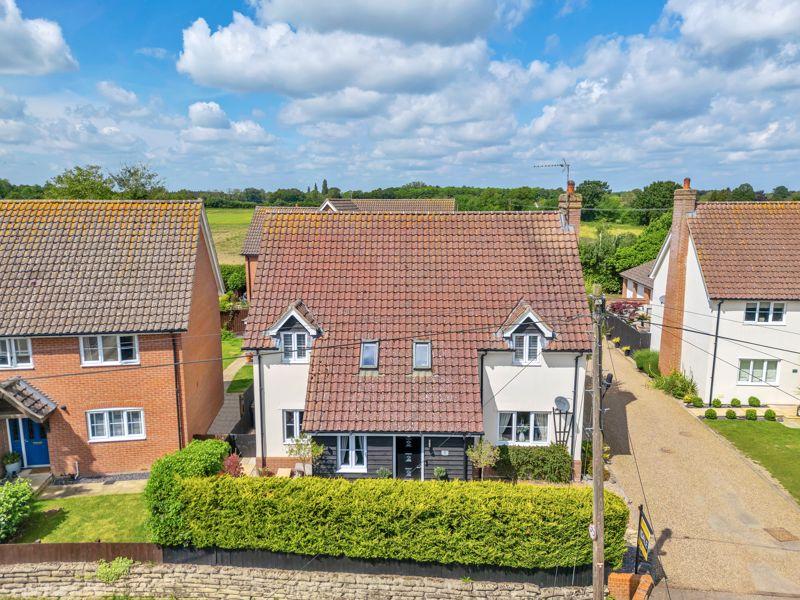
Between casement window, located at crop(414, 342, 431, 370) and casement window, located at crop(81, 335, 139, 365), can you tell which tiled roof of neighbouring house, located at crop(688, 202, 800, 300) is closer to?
casement window, located at crop(414, 342, 431, 370)

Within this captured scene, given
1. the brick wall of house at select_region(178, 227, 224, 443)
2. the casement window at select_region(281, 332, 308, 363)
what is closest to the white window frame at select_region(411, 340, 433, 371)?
the casement window at select_region(281, 332, 308, 363)

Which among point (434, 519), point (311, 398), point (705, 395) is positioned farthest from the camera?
point (705, 395)

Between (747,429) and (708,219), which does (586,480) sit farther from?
(708,219)

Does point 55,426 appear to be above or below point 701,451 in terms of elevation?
above

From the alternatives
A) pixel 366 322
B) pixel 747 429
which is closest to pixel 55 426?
pixel 366 322

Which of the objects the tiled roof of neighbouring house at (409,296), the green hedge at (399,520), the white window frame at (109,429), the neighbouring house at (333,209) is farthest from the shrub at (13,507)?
the neighbouring house at (333,209)

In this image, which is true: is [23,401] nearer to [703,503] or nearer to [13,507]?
[13,507]

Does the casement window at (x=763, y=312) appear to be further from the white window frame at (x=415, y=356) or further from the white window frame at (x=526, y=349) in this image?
the white window frame at (x=415, y=356)
